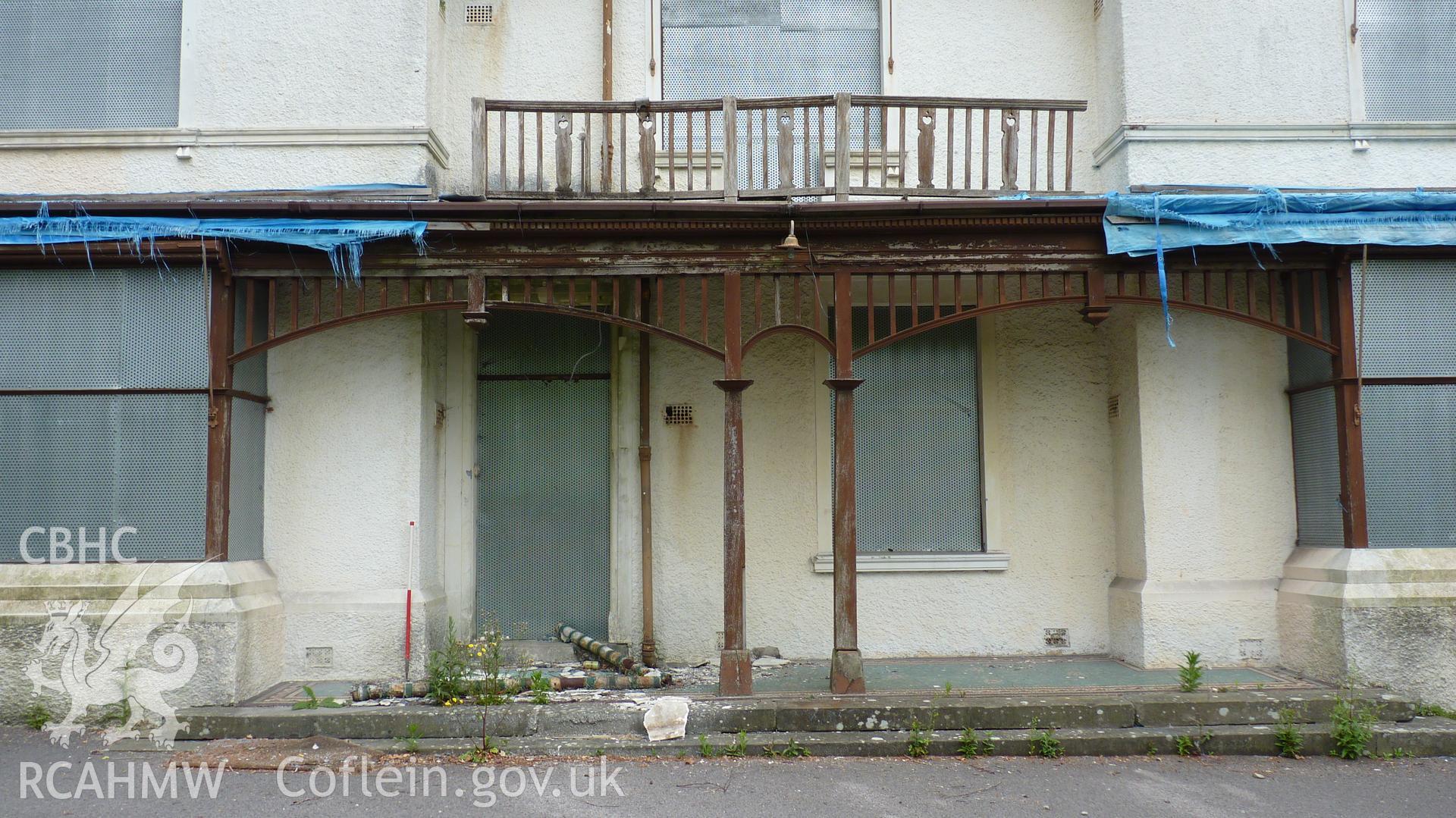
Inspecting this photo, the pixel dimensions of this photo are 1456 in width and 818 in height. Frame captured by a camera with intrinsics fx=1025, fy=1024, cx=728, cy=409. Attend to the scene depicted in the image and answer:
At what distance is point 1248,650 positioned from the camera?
7633 millimetres

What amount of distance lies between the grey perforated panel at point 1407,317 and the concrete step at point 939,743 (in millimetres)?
2520

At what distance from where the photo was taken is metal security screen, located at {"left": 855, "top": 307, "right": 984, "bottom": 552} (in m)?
8.47

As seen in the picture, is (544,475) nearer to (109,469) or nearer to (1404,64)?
(109,469)

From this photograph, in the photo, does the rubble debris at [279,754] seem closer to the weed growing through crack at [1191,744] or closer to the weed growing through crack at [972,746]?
the weed growing through crack at [972,746]

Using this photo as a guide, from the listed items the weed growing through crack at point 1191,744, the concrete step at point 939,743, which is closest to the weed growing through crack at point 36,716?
the concrete step at point 939,743

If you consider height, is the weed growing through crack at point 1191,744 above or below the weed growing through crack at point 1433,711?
below

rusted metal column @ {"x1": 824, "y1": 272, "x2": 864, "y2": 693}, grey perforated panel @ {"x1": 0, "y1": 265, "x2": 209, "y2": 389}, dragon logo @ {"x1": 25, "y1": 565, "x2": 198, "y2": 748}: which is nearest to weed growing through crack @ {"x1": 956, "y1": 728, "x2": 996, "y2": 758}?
rusted metal column @ {"x1": 824, "y1": 272, "x2": 864, "y2": 693}

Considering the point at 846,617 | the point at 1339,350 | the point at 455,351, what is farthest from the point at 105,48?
the point at 1339,350

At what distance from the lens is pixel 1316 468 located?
7547 millimetres

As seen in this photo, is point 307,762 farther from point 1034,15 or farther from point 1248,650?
point 1034,15

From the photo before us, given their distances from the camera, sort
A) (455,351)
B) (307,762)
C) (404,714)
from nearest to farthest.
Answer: (307,762) < (404,714) < (455,351)

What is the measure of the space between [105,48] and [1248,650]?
385 inches

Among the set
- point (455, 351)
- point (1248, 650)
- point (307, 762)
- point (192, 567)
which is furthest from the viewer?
point (455, 351)

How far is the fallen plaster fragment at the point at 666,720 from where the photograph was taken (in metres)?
6.24
